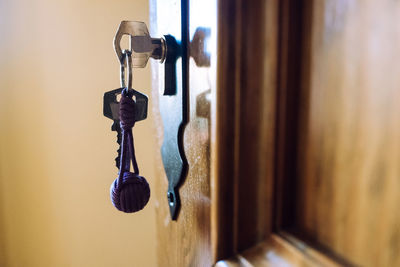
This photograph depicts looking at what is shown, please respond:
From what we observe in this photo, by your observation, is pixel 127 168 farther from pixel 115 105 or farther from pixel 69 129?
pixel 69 129

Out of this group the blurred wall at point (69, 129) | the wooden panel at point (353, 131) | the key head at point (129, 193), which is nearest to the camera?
the wooden panel at point (353, 131)

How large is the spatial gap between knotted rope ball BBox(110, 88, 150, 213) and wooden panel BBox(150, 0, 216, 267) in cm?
5

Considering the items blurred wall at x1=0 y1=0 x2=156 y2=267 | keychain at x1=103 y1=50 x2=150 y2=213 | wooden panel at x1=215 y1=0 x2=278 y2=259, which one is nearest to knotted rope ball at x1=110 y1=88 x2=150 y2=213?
keychain at x1=103 y1=50 x2=150 y2=213

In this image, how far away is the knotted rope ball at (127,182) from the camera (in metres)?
0.34

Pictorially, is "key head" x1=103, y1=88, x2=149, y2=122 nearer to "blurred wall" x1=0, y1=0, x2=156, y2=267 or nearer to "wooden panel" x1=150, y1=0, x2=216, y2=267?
"wooden panel" x1=150, y1=0, x2=216, y2=267

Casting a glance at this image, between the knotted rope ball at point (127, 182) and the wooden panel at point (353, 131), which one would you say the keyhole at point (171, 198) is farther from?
the wooden panel at point (353, 131)

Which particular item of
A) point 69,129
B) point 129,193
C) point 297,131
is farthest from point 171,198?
point 69,129

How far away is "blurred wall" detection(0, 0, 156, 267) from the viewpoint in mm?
840

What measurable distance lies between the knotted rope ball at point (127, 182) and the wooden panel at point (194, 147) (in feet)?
0.16

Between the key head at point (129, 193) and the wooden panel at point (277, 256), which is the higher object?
the key head at point (129, 193)

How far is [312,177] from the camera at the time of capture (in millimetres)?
269

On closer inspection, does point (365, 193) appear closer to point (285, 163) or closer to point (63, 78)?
point (285, 163)

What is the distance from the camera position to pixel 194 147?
1.09ft

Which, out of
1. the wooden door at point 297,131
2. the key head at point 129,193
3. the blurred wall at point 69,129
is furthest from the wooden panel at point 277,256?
the blurred wall at point 69,129
